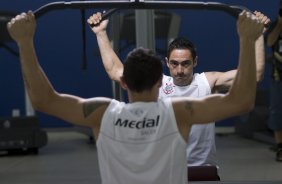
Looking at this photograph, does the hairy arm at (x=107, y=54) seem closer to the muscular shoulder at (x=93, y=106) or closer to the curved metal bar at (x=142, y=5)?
the curved metal bar at (x=142, y=5)

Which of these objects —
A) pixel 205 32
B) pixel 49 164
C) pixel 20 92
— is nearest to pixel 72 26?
pixel 20 92

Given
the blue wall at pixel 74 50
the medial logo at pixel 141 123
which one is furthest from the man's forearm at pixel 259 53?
the blue wall at pixel 74 50

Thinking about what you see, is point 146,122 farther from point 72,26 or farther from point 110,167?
point 72,26

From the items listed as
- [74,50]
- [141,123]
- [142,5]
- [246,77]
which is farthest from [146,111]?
[74,50]

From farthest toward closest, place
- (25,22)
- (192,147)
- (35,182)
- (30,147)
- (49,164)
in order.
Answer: (30,147), (49,164), (35,182), (192,147), (25,22)

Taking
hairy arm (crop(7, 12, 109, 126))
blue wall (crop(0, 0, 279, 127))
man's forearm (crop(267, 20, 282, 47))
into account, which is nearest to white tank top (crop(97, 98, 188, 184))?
hairy arm (crop(7, 12, 109, 126))

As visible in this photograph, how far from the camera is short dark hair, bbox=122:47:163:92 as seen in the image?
6.31ft

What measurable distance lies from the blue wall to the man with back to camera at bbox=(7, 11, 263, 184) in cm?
638

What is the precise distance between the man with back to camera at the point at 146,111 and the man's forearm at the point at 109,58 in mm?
1009

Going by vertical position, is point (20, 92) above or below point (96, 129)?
below

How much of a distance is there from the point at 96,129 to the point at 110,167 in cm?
14

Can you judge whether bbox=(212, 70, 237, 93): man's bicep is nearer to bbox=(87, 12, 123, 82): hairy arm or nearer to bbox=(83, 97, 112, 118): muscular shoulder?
bbox=(87, 12, 123, 82): hairy arm

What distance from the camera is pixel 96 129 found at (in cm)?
201

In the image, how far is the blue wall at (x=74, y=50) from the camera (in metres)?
8.38
